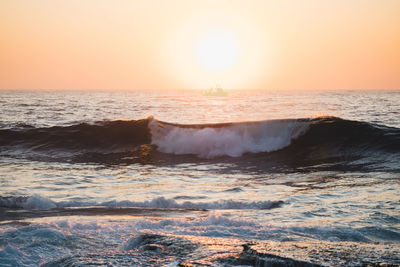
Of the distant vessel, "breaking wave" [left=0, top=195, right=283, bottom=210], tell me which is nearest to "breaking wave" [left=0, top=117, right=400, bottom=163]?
"breaking wave" [left=0, top=195, right=283, bottom=210]

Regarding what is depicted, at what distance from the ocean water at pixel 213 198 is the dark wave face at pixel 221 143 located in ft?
0.18

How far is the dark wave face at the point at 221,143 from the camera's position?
42.9 ft

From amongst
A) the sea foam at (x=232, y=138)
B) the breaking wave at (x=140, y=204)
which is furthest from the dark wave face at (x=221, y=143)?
the breaking wave at (x=140, y=204)

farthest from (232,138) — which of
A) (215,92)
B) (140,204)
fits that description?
(215,92)

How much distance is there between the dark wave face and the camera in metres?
13.1

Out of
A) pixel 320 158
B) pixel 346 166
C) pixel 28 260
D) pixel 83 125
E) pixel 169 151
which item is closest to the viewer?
pixel 28 260

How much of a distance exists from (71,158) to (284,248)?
11.2 metres

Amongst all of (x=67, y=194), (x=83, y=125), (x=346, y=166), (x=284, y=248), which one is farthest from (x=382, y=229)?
(x=83, y=125)

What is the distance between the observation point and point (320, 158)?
12656 mm

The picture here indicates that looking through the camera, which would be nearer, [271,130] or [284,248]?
[284,248]

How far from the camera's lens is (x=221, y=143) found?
14852mm

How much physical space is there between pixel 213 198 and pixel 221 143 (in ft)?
25.3

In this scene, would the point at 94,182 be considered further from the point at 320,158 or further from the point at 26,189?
the point at 320,158

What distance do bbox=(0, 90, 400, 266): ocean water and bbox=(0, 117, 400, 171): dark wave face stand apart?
0.18 ft
